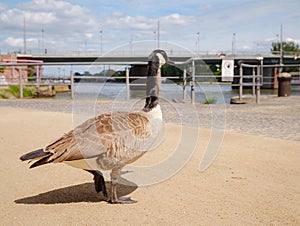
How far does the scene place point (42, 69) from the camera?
2066cm

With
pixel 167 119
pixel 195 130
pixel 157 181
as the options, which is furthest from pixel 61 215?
pixel 167 119

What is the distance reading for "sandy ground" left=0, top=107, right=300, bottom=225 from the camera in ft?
11.2

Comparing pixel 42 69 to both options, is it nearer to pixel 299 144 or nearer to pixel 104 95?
pixel 104 95

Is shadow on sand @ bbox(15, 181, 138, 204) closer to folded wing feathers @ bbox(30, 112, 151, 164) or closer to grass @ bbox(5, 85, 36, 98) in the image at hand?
folded wing feathers @ bbox(30, 112, 151, 164)

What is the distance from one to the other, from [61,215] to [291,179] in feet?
9.17

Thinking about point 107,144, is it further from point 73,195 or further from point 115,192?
point 73,195

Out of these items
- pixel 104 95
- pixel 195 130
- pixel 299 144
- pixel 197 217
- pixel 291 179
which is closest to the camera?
pixel 197 217

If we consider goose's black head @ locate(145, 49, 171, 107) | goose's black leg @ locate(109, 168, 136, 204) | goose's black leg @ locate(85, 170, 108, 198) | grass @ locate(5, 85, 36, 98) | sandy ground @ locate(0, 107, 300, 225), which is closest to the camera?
sandy ground @ locate(0, 107, 300, 225)

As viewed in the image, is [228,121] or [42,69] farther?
[42,69]

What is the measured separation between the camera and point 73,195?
4.08 meters

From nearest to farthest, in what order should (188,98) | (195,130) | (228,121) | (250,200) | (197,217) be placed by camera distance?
1. (197,217)
2. (250,200)
3. (195,130)
4. (228,121)
5. (188,98)

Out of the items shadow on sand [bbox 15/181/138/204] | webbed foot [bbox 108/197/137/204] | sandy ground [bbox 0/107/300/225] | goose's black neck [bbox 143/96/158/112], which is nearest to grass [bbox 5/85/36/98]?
sandy ground [bbox 0/107/300/225]

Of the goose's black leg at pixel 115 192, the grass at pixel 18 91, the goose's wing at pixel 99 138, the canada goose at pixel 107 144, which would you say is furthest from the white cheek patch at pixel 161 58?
the grass at pixel 18 91

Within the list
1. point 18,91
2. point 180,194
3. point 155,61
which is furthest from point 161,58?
point 18,91
